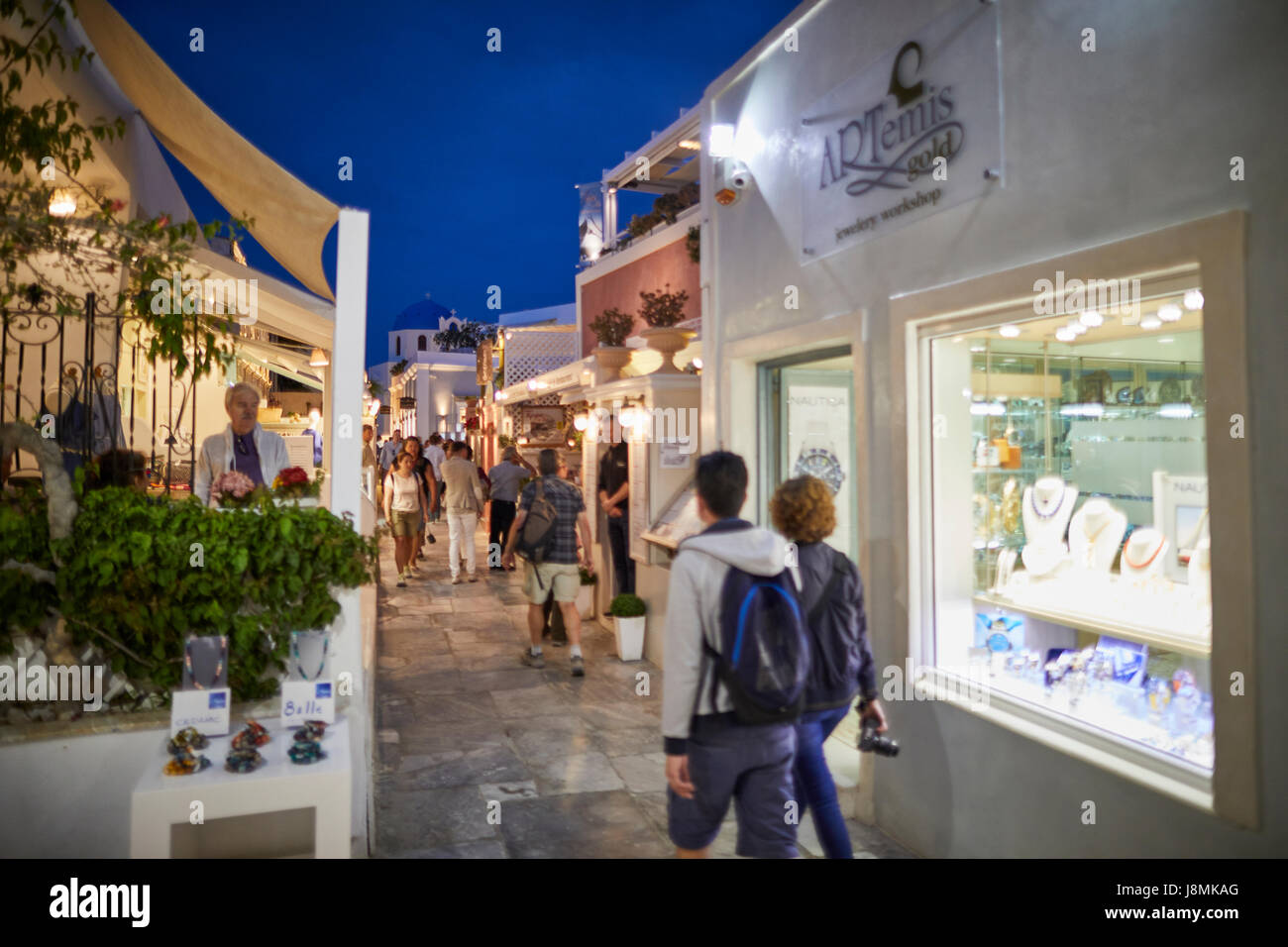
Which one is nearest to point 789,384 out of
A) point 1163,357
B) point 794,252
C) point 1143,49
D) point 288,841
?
point 794,252

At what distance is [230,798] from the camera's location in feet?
9.15

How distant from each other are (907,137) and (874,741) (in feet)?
9.58

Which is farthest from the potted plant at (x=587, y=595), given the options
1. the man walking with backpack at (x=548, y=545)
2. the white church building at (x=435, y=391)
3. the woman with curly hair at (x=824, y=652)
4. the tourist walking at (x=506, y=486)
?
the white church building at (x=435, y=391)

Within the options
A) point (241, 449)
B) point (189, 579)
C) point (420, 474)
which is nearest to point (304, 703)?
point (189, 579)

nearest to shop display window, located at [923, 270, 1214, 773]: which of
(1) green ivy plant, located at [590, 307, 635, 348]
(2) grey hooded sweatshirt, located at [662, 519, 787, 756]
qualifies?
(2) grey hooded sweatshirt, located at [662, 519, 787, 756]

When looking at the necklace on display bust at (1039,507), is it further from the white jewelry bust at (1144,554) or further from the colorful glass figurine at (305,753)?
the colorful glass figurine at (305,753)

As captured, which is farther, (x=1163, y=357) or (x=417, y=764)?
(x=417, y=764)

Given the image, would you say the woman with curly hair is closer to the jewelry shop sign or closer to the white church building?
the jewelry shop sign

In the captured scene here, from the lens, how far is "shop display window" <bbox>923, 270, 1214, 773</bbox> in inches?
133

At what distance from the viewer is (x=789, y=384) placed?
20.1 ft

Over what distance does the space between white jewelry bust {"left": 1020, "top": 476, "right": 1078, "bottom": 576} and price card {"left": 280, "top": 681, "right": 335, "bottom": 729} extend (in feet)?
10.8
